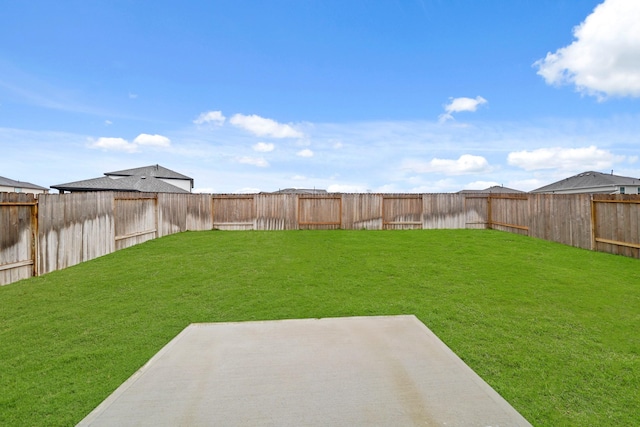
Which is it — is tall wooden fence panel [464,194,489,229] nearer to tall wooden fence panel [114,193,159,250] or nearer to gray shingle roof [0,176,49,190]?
tall wooden fence panel [114,193,159,250]

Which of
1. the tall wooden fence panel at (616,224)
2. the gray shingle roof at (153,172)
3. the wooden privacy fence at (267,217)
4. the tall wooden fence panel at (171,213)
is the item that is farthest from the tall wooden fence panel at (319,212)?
the gray shingle roof at (153,172)

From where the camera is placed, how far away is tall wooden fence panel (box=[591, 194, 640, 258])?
313 inches

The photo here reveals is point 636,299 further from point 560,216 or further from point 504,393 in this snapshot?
point 560,216

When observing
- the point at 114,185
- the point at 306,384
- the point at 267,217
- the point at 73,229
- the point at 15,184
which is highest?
the point at 15,184

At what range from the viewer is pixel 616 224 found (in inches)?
333

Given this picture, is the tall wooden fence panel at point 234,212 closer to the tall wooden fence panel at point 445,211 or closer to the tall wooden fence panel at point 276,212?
the tall wooden fence panel at point 276,212

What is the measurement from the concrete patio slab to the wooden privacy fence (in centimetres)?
572

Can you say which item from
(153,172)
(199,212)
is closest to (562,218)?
(199,212)

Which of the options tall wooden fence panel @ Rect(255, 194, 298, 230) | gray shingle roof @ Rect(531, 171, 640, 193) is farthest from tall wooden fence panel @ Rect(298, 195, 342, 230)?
gray shingle roof @ Rect(531, 171, 640, 193)

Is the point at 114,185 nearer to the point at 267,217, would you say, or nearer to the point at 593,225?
the point at 267,217

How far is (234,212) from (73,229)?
7193mm

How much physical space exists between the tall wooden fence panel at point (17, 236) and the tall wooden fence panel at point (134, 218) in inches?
115

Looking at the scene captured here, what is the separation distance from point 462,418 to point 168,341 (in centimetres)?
293

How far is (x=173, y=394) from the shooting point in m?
2.39
